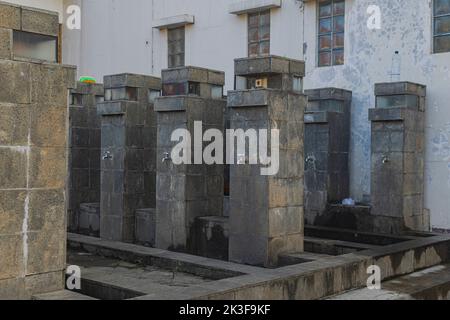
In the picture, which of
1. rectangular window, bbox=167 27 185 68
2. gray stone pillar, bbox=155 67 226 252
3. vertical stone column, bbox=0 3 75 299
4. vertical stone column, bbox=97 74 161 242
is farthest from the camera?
rectangular window, bbox=167 27 185 68

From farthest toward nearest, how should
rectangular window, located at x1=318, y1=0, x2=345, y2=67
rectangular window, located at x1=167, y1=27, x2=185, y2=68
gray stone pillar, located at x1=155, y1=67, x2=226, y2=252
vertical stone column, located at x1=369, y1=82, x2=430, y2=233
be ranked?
rectangular window, located at x1=167, y1=27, x2=185, y2=68
rectangular window, located at x1=318, y1=0, x2=345, y2=67
vertical stone column, located at x1=369, y1=82, x2=430, y2=233
gray stone pillar, located at x1=155, y1=67, x2=226, y2=252

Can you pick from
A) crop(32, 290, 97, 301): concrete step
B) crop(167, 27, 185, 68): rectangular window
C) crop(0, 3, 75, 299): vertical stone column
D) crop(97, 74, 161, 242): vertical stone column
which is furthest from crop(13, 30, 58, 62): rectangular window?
crop(167, 27, 185, 68): rectangular window

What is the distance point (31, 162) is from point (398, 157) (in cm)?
778

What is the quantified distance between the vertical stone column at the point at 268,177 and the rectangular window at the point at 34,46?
370cm

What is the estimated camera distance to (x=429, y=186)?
12320 mm

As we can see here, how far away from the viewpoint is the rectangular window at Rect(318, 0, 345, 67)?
14.0m

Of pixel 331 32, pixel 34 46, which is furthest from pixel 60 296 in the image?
pixel 331 32

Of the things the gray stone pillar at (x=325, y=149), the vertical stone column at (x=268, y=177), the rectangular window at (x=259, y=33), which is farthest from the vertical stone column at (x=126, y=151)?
the rectangular window at (x=259, y=33)

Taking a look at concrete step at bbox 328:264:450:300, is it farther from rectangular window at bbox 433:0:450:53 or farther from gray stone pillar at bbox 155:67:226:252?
rectangular window at bbox 433:0:450:53

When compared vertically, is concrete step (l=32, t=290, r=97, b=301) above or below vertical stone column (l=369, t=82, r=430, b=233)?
below

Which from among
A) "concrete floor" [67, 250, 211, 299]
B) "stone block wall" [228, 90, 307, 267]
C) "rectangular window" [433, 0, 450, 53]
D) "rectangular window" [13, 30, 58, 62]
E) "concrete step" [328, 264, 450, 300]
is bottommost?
"concrete step" [328, 264, 450, 300]

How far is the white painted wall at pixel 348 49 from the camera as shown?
1224 centimetres

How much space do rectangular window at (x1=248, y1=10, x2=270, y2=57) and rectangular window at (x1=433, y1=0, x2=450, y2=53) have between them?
14.9 feet

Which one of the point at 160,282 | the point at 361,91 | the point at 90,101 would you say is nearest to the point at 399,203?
the point at 361,91
